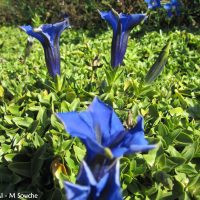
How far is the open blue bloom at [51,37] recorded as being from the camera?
164 cm

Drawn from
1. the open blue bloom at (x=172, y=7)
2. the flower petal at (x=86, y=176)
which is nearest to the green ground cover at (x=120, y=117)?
the flower petal at (x=86, y=176)

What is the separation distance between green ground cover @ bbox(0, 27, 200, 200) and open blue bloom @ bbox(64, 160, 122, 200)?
0.35 m

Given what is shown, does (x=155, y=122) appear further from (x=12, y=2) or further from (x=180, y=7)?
(x=12, y=2)

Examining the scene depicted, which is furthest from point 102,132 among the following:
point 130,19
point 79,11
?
point 79,11

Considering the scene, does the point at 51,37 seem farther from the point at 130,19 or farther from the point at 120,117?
the point at 120,117

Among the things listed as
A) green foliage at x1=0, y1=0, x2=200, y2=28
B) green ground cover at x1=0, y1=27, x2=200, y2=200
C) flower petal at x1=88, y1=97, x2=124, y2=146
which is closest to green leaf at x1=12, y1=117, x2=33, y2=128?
green ground cover at x1=0, y1=27, x2=200, y2=200

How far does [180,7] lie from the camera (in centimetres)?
401

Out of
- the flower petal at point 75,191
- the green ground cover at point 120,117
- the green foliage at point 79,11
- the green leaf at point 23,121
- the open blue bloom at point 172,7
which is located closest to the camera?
the flower petal at point 75,191

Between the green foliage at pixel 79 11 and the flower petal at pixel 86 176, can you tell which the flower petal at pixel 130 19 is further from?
the green foliage at pixel 79 11

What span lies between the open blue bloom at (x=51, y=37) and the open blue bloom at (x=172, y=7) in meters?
2.40

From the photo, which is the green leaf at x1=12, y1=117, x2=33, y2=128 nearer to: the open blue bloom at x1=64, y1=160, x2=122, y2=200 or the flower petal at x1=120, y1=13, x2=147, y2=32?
the flower petal at x1=120, y1=13, x2=147, y2=32

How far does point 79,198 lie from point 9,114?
94 centimetres

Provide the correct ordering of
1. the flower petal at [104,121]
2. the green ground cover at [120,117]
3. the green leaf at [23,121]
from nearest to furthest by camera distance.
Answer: the flower petal at [104,121] → the green ground cover at [120,117] → the green leaf at [23,121]

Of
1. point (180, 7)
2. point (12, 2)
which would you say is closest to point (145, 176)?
point (180, 7)
